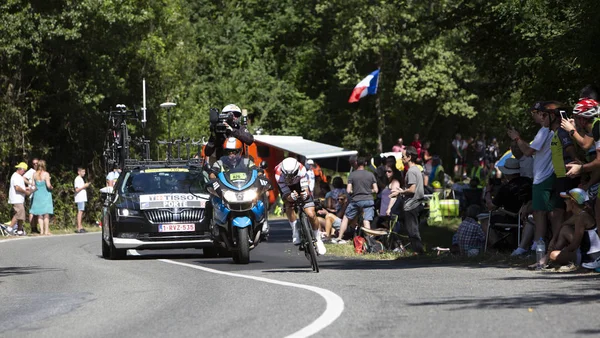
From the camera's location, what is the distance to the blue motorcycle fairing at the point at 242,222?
18281 millimetres

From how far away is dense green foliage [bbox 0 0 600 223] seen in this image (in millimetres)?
25203

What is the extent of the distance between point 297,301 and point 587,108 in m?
4.73

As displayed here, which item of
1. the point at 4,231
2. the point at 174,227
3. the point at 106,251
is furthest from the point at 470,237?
the point at 4,231

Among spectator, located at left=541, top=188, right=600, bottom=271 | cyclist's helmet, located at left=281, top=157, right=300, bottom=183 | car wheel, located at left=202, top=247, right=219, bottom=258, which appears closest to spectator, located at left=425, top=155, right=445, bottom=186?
car wheel, located at left=202, top=247, right=219, bottom=258

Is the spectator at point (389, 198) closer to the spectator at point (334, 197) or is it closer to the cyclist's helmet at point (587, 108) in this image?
the spectator at point (334, 197)

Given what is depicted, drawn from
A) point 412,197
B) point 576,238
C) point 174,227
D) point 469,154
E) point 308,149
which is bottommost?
point 576,238

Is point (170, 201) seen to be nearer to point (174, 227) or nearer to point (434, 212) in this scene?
point (174, 227)

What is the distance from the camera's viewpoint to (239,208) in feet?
60.2

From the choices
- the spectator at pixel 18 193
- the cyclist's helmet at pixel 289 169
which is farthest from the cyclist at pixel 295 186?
the spectator at pixel 18 193

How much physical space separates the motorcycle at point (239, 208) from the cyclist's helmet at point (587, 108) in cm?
549

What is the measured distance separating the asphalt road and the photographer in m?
2.34

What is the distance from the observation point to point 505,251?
Answer: 60.5 feet

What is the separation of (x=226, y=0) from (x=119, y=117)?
3800 centimetres

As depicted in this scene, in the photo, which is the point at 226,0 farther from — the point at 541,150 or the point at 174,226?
the point at 541,150
